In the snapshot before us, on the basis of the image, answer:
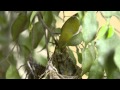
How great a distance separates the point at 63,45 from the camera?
68cm

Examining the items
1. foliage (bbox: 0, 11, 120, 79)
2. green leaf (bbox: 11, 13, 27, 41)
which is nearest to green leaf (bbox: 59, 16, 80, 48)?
foliage (bbox: 0, 11, 120, 79)

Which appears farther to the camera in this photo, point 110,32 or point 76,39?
point 76,39

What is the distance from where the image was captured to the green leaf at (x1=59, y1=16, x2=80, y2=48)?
2.07 feet

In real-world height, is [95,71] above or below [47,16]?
below

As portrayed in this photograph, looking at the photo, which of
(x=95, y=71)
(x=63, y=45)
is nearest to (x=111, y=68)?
(x=95, y=71)

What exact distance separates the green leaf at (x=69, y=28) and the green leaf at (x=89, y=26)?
2.3 inches

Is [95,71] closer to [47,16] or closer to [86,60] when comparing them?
[86,60]

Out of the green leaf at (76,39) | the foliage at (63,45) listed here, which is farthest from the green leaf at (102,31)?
the green leaf at (76,39)

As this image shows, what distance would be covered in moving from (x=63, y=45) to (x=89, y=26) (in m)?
0.13

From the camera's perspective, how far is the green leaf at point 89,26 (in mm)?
562

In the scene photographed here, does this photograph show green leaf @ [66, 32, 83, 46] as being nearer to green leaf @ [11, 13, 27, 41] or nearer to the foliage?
the foliage

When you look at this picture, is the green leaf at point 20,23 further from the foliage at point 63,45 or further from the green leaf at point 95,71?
the green leaf at point 95,71
